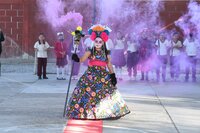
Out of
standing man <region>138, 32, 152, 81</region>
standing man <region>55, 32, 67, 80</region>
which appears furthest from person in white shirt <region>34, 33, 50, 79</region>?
standing man <region>138, 32, 152, 81</region>

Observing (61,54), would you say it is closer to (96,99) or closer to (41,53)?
(41,53)

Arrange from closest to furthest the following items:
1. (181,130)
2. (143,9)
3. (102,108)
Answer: (181,130)
(102,108)
(143,9)

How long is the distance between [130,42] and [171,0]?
20.2ft

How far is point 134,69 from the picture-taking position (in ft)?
49.2

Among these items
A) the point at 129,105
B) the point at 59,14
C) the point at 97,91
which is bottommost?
the point at 129,105

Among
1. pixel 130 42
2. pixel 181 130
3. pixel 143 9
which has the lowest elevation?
pixel 181 130

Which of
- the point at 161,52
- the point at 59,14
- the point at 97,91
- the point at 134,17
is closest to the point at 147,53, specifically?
the point at 161,52

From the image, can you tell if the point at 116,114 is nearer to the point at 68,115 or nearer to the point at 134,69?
the point at 68,115

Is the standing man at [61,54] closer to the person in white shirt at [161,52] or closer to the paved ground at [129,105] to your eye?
the paved ground at [129,105]

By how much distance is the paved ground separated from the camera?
7.74m

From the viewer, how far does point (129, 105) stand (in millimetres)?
10141

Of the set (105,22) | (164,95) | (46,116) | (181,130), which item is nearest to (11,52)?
(105,22)

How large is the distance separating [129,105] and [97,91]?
2.08 m

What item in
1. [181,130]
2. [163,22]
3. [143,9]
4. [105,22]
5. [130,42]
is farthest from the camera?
[163,22]
